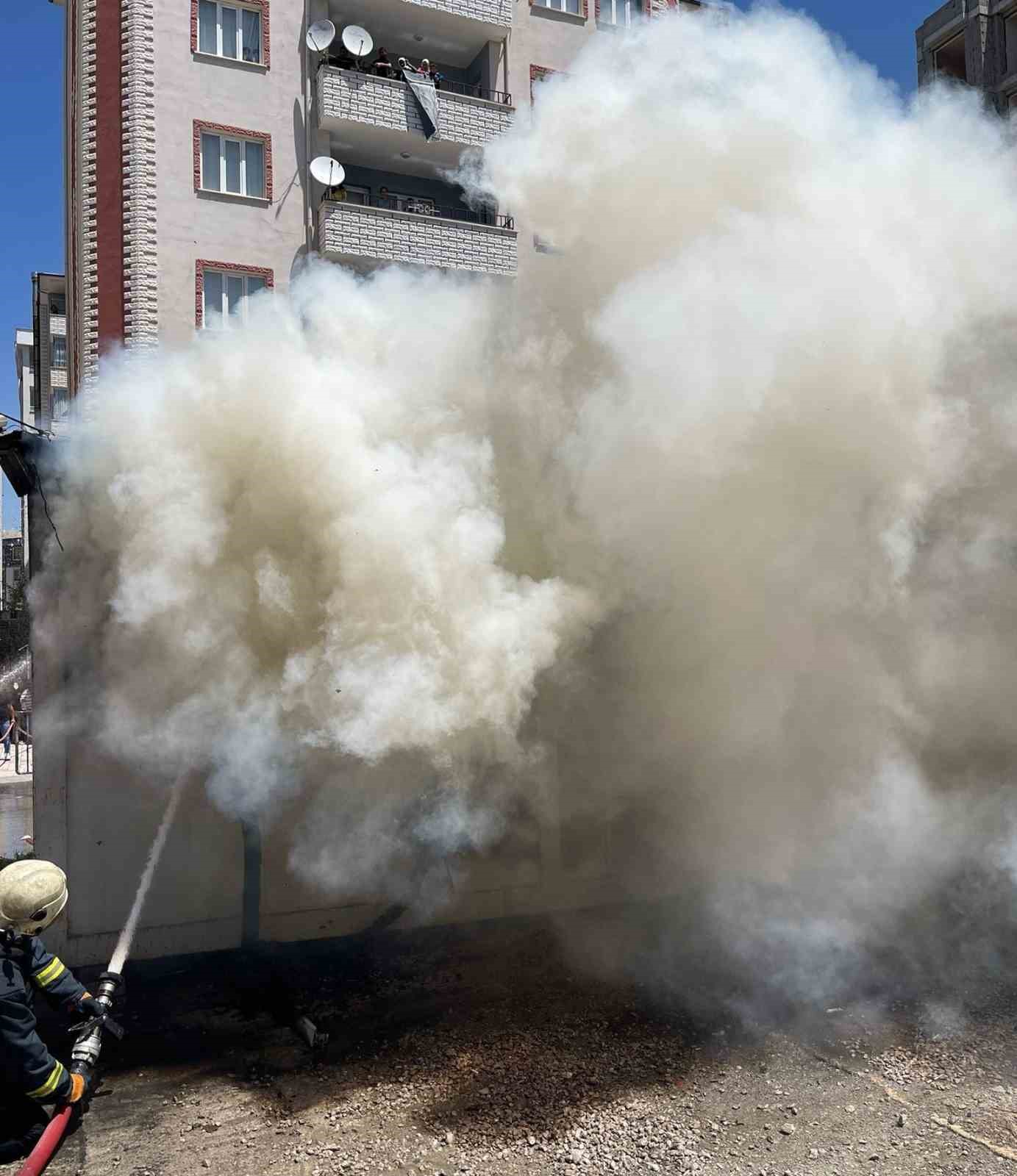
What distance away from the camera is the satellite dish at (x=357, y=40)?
52.8 feet

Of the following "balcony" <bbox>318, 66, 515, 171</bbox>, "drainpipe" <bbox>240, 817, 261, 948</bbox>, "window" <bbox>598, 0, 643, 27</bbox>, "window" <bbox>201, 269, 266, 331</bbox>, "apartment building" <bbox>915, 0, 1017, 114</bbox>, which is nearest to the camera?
"drainpipe" <bbox>240, 817, 261, 948</bbox>

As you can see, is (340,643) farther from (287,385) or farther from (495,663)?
(287,385)

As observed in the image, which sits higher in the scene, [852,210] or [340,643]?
[852,210]

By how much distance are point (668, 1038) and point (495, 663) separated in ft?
8.49

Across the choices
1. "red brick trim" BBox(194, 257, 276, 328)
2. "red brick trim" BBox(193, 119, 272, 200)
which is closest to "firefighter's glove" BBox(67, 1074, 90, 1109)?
"red brick trim" BBox(194, 257, 276, 328)

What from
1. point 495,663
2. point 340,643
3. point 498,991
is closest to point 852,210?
point 495,663

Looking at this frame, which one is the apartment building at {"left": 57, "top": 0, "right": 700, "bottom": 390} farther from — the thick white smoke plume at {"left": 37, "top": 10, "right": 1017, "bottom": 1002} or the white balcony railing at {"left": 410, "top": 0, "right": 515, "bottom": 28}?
the thick white smoke plume at {"left": 37, "top": 10, "right": 1017, "bottom": 1002}

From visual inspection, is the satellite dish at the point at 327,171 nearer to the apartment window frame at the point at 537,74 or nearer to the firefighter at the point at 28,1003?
the apartment window frame at the point at 537,74

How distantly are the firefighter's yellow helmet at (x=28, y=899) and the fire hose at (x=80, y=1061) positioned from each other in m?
0.62

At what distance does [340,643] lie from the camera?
5812 mm

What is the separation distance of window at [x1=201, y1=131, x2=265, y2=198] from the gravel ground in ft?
44.3

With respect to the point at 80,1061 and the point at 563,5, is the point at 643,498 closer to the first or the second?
the point at 80,1061

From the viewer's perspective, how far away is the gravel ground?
4613 mm

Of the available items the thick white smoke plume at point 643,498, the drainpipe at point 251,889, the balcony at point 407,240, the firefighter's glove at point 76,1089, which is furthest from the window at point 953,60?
the firefighter's glove at point 76,1089
